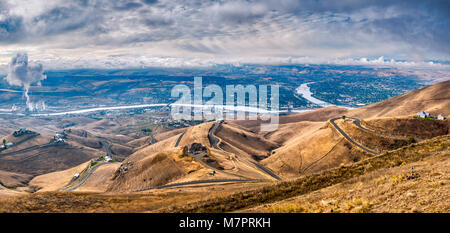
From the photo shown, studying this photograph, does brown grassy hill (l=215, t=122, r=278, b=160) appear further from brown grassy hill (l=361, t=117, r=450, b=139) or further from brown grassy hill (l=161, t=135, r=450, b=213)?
brown grassy hill (l=161, t=135, r=450, b=213)

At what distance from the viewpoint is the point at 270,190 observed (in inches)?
Answer: 858

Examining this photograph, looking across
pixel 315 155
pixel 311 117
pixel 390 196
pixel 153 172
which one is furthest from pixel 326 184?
pixel 311 117

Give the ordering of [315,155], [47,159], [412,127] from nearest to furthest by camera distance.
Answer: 1. [412,127]
2. [315,155]
3. [47,159]

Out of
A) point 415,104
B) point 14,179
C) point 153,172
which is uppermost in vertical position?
point 415,104

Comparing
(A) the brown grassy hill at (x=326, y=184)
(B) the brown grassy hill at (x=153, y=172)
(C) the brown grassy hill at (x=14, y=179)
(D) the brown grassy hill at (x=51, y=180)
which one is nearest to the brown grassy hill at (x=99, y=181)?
(B) the brown grassy hill at (x=153, y=172)

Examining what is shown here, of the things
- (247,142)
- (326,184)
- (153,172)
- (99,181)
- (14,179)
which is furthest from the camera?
(247,142)

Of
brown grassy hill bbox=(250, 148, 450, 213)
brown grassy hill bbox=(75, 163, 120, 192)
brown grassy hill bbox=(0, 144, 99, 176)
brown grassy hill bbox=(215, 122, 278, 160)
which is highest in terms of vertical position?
brown grassy hill bbox=(250, 148, 450, 213)

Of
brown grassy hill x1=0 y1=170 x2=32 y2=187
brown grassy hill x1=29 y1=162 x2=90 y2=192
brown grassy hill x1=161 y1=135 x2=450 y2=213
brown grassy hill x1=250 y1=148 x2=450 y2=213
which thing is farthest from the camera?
brown grassy hill x1=29 y1=162 x2=90 y2=192

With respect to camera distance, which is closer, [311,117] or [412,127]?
[412,127]

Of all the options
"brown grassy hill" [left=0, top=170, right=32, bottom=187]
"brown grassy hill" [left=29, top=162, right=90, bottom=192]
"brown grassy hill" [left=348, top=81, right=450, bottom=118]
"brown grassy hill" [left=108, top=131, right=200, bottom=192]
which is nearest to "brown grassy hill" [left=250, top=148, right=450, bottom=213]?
"brown grassy hill" [left=108, top=131, right=200, bottom=192]

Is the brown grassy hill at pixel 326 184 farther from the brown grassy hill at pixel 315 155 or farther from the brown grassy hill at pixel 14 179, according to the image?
the brown grassy hill at pixel 14 179

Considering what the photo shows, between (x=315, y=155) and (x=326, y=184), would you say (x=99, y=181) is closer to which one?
(x=315, y=155)
